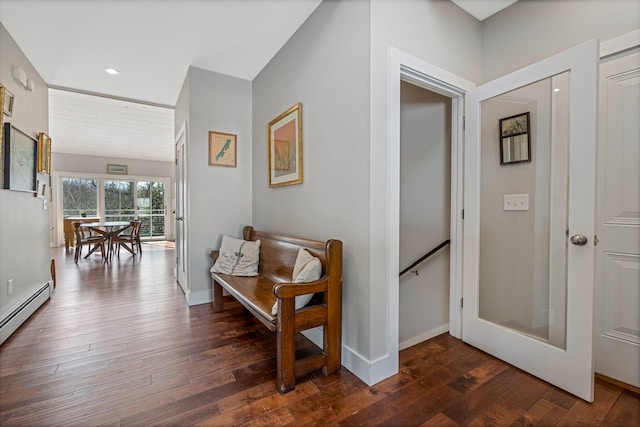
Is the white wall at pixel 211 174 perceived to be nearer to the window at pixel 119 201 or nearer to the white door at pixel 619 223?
the white door at pixel 619 223

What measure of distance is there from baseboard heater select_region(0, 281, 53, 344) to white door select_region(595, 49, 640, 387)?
14.1 feet

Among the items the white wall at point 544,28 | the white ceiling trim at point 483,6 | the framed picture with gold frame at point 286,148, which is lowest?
the framed picture with gold frame at point 286,148

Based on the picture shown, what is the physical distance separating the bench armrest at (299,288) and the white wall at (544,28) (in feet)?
6.92

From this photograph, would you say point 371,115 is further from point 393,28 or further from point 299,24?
point 299,24

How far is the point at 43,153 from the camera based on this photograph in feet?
10.4

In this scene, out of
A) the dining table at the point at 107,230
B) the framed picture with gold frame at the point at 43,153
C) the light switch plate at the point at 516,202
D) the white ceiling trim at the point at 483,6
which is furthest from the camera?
the dining table at the point at 107,230

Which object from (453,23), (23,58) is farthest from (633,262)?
(23,58)

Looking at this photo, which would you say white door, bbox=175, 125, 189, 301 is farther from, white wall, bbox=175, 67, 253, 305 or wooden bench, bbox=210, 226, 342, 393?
wooden bench, bbox=210, 226, 342, 393

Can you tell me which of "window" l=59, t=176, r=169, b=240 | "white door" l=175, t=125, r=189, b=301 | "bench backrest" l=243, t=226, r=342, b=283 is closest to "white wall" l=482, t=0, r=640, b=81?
"bench backrest" l=243, t=226, r=342, b=283

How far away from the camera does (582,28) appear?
1.85 metres

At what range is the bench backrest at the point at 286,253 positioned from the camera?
71.8 inches

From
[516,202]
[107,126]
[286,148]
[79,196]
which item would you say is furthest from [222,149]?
[79,196]

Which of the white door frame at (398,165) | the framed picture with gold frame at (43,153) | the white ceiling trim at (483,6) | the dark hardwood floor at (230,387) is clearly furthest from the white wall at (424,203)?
the framed picture with gold frame at (43,153)

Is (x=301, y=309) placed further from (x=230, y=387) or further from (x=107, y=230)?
(x=107, y=230)
